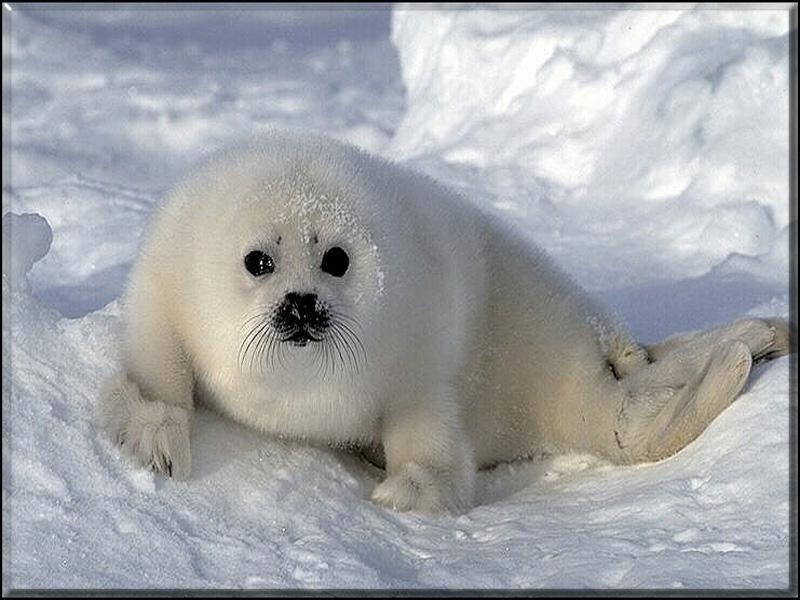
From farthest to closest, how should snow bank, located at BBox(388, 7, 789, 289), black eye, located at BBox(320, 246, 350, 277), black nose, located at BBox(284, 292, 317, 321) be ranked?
1. snow bank, located at BBox(388, 7, 789, 289)
2. black eye, located at BBox(320, 246, 350, 277)
3. black nose, located at BBox(284, 292, 317, 321)

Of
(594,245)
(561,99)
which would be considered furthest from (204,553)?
(561,99)

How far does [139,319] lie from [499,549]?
3.03 ft

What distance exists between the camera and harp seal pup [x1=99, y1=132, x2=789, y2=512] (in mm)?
2697

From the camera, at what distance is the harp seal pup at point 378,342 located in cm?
270

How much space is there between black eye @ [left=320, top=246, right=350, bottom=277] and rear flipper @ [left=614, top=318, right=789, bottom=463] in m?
0.81

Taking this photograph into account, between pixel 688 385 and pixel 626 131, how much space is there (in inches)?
107

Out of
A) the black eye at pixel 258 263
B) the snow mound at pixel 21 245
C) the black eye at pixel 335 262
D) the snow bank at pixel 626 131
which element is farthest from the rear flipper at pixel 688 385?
the snow mound at pixel 21 245

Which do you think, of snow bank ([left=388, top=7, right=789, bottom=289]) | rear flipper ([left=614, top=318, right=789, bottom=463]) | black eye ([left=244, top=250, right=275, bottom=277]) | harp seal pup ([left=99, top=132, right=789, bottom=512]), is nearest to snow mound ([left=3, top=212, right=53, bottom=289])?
harp seal pup ([left=99, top=132, right=789, bottom=512])

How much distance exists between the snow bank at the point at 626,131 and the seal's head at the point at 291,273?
71.9 inches

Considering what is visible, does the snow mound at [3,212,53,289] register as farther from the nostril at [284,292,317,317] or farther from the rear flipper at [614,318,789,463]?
the rear flipper at [614,318,789,463]

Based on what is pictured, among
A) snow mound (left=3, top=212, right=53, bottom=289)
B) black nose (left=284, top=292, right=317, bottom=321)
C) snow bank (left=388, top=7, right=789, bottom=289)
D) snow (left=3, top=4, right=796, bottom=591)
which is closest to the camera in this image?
snow (left=3, top=4, right=796, bottom=591)

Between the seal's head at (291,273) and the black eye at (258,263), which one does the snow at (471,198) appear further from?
the black eye at (258,263)

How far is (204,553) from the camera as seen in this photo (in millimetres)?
2357

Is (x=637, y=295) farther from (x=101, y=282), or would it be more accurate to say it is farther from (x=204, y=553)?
(x=204, y=553)
